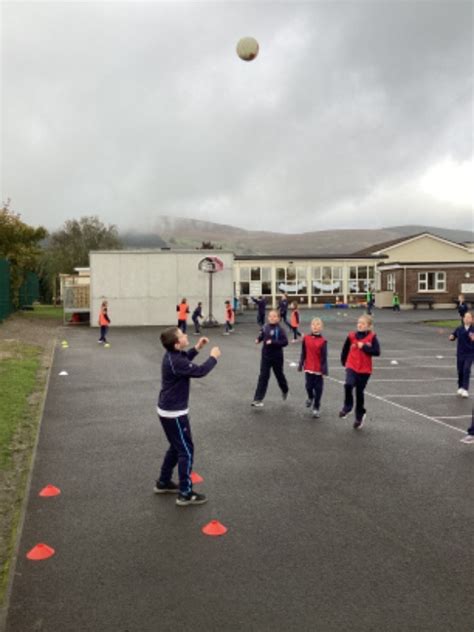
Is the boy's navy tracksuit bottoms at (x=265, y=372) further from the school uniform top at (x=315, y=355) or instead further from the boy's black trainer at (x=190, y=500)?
the boy's black trainer at (x=190, y=500)

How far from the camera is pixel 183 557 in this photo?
5.09 metres

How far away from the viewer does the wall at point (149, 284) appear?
116 feet

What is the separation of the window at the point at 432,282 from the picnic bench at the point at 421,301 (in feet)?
4.23

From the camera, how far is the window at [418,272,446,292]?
54688mm

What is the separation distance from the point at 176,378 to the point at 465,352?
8.16 m

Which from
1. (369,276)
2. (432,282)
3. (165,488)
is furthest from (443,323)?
(165,488)

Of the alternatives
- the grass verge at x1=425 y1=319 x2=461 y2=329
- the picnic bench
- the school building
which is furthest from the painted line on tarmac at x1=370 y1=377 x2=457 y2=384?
the picnic bench

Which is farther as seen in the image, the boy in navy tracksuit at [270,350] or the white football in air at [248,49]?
the white football in air at [248,49]

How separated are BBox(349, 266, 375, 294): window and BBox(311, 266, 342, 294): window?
1174 mm

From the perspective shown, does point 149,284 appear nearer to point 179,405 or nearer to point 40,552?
point 179,405

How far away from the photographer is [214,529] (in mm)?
5617

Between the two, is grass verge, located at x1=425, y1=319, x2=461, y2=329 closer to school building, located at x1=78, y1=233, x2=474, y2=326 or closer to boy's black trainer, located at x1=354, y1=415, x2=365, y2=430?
school building, located at x1=78, y1=233, x2=474, y2=326

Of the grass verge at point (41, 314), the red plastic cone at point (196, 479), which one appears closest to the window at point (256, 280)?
the grass verge at point (41, 314)

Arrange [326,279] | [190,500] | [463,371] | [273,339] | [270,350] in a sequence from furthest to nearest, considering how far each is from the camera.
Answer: [326,279]
[463,371]
[270,350]
[273,339]
[190,500]
